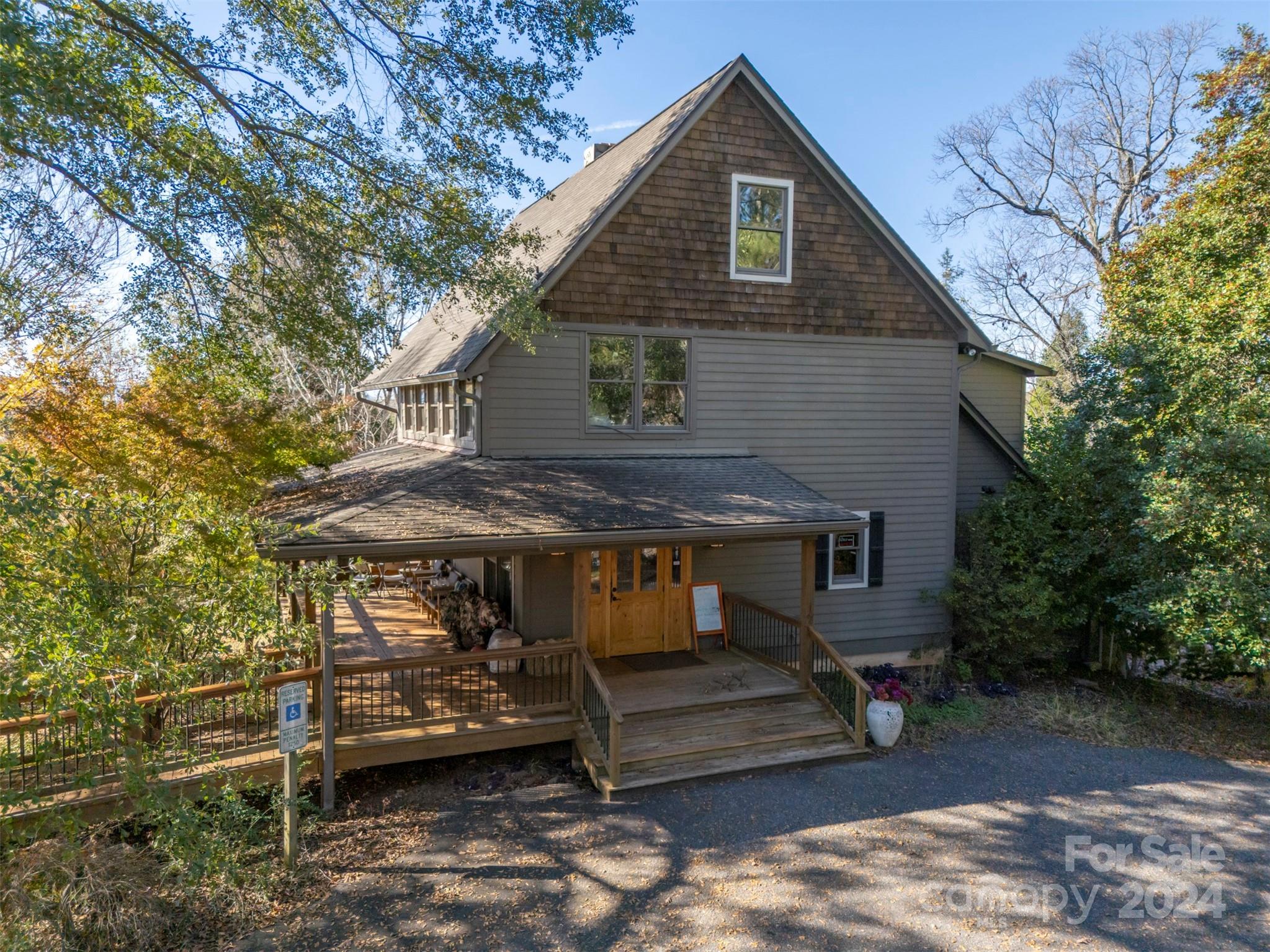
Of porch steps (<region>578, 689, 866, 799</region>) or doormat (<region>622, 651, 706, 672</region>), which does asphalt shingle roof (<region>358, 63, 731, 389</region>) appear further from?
porch steps (<region>578, 689, 866, 799</region>)

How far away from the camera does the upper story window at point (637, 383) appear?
11523mm

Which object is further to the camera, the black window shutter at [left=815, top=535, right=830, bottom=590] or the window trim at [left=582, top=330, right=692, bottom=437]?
the black window shutter at [left=815, top=535, right=830, bottom=590]

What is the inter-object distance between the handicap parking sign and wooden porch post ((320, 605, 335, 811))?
1.08 metres

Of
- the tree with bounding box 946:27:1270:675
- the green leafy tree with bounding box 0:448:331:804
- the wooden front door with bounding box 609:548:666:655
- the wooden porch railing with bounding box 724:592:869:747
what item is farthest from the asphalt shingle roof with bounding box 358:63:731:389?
the tree with bounding box 946:27:1270:675

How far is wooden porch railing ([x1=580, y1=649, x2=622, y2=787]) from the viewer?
8.52m

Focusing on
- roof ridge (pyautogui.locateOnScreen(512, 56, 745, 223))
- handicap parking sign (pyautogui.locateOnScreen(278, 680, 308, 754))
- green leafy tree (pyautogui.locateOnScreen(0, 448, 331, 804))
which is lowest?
handicap parking sign (pyautogui.locateOnScreen(278, 680, 308, 754))

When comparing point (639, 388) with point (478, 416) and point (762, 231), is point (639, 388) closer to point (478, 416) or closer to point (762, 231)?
point (478, 416)

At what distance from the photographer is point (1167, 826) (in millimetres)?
8086

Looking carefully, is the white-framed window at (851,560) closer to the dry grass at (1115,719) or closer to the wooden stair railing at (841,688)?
the wooden stair railing at (841,688)

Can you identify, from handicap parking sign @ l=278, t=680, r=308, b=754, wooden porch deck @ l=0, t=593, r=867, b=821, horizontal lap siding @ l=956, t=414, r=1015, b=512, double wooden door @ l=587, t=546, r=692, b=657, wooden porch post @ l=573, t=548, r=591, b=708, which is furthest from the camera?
horizontal lap siding @ l=956, t=414, r=1015, b=512

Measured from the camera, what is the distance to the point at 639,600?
38.6 ft

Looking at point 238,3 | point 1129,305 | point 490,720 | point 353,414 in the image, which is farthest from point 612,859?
point 353,414

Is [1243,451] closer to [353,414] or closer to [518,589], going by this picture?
[518,589]

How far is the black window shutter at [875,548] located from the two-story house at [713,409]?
3 centimetres
